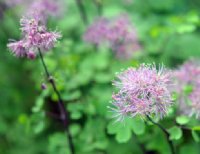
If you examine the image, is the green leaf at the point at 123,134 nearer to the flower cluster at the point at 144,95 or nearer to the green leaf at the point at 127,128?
the green leaf at the point at 127,128

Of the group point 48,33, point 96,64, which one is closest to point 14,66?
point 96,64

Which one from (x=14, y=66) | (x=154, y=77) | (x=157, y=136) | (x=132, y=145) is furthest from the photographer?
(x=14, y=66)

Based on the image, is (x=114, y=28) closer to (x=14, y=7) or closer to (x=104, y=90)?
(x=104, y=90)

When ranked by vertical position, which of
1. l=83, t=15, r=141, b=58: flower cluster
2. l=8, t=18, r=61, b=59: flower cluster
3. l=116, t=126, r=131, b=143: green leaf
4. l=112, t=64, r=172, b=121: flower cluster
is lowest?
l=116, t=126, r=131, b=143: green leaf

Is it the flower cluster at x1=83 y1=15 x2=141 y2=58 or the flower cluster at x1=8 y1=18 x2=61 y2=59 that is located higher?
the flower cluster at x1=83 y1=15 x2=141 y2=58

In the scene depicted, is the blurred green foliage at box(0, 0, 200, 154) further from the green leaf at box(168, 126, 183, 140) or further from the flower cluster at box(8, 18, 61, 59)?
the flower cluster at box(8, 18, 61, 59)

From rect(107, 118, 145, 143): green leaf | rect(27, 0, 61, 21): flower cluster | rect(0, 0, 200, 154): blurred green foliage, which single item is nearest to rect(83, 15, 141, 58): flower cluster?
rect(0, 0, 200, 154): blurred green foliage

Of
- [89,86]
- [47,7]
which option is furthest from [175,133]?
[47,7]

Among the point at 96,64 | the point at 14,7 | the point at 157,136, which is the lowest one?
the point at 157,136

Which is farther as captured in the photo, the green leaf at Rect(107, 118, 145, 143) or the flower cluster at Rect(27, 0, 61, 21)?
the flower cluster at Rect(27, 0, 61, 21)
